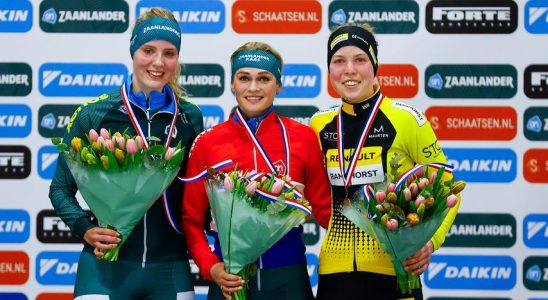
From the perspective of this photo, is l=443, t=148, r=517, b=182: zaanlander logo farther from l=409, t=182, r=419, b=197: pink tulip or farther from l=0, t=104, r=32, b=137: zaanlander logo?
l=0, t=104, r=32, b=137: zaanlander logo

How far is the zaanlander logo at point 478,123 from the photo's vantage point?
4.21m

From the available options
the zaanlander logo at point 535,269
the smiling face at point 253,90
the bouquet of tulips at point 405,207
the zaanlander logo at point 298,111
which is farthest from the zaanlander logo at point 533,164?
the smiling face at point 253,90

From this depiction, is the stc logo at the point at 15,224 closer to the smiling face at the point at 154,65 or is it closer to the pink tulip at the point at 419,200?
the smiling face at the point at 154,65

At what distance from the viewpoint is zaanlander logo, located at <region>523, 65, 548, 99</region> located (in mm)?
4207

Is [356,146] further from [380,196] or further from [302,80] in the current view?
[302,80]

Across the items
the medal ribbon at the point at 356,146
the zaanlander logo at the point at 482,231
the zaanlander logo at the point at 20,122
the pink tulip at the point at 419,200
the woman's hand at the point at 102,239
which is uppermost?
the zaanlander logo at the point at 20,122

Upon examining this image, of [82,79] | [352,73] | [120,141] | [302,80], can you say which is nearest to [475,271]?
[302,80]

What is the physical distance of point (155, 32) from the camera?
273cm

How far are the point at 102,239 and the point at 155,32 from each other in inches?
30.2

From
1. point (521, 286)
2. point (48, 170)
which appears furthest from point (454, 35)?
point (48, 170)

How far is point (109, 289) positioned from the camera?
2611 millimetres

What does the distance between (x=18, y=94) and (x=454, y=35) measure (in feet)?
8.22

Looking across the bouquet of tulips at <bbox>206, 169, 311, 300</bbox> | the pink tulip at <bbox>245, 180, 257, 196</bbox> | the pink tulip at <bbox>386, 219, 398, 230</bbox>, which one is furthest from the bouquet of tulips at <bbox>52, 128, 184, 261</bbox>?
the pink tulip at <bbox>386, 219, 398, 230</bbox>

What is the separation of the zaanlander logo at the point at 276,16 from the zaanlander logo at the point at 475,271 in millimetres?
1508
